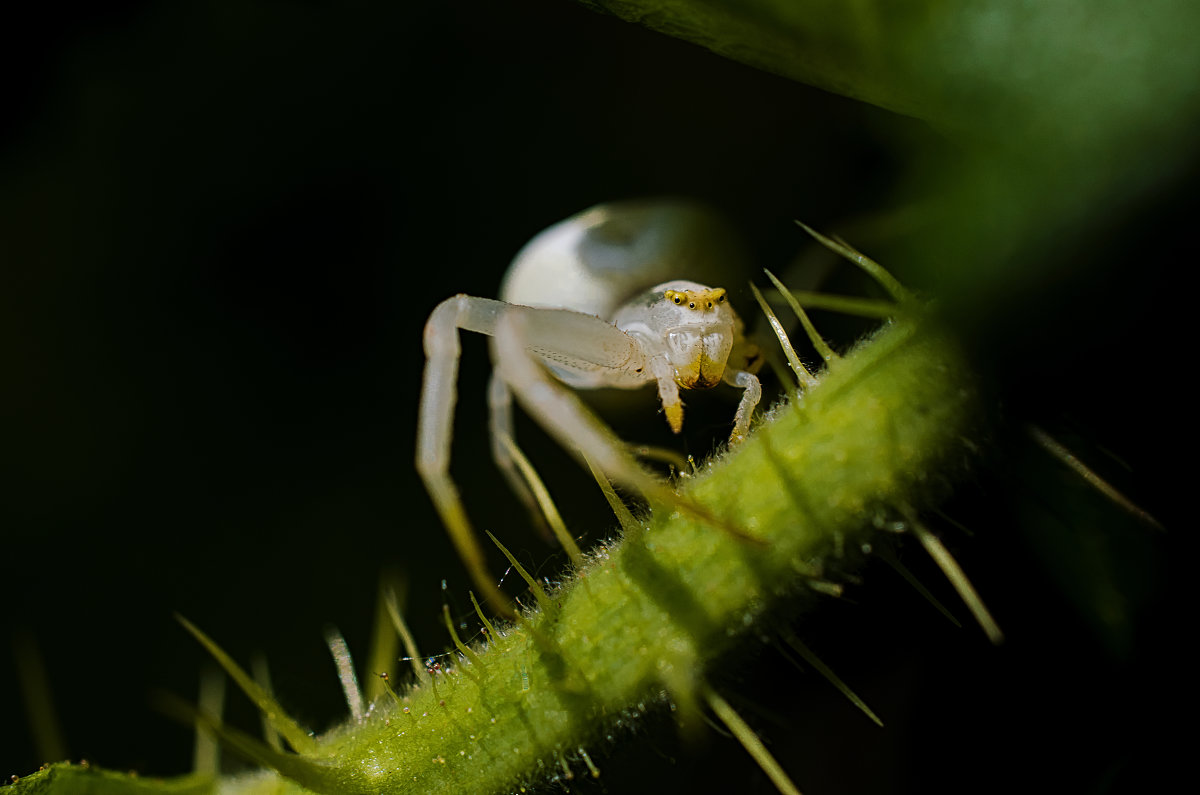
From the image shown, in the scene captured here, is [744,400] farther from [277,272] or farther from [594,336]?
[277,272]

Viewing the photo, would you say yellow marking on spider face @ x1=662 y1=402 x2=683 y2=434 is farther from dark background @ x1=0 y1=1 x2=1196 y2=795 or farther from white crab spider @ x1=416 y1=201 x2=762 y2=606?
dark background @ x1=0 y1=1 x2=1196 y2=795

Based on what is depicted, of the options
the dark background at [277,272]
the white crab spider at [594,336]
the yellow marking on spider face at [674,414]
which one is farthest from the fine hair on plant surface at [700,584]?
the dark background at [277,272]

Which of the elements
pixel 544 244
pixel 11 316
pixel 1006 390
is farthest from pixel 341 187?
pixel 1006 390

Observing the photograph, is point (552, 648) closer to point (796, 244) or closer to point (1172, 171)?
point (1172, 171)

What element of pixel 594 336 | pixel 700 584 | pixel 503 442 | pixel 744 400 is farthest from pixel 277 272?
pixel 700 584

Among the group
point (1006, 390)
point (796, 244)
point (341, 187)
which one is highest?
point (341, 187)

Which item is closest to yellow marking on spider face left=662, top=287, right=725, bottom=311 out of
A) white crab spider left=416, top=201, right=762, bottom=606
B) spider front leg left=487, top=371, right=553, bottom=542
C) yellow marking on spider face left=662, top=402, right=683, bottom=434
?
white crab spider left=416, top=201, right=762, bottom=606

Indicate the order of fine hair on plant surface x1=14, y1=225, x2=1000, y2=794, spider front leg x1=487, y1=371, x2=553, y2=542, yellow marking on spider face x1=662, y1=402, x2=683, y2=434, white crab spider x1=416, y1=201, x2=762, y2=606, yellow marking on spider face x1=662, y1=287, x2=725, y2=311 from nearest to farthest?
1. fine hair on plant surface x1=14, y1=225, x2=1000, y2=794
2. white crab spider x1=416, y1=201, x2=762, y2=606
3. yellow marking on spider face x1=662, y1=402, x2=683, y2=434
4. yellow marking on spider face x1=662, y1=287, x2=725, y2=311
5. spider front leg x1=487, y1=371, x2=553, y2=542
